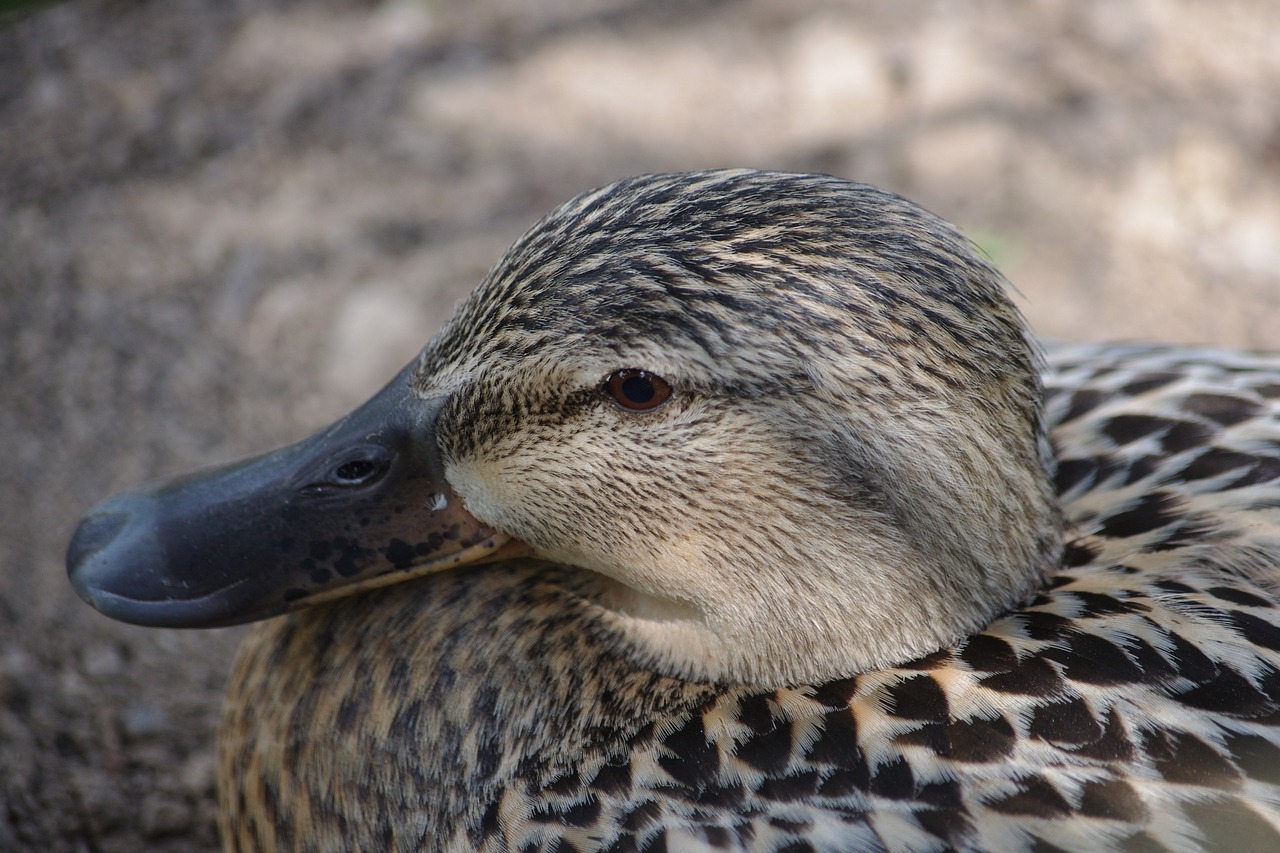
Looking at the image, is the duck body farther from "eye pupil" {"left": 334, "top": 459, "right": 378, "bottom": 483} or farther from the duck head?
"eye pupil" {"left": 334, "top": 459, "right": 378, "bottom": 483}

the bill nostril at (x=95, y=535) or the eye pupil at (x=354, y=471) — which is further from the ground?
the eye pupil at (x=354, y=471)

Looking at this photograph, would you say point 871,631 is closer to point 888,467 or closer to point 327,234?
point 888,467

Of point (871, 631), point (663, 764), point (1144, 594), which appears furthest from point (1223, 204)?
point (663, 764)

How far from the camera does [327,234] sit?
333cm

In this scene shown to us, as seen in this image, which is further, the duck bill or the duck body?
the duck bill

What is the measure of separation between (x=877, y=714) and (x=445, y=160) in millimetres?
2408

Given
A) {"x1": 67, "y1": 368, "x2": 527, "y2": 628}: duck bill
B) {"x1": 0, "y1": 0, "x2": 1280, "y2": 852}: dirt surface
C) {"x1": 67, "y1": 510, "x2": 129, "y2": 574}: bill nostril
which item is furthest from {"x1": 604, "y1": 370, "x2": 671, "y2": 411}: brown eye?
{"x1": 0, "y1": 0, "x2": 1280, "y2": 852}: dirt surface

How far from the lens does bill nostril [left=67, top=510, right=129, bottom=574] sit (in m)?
1.71

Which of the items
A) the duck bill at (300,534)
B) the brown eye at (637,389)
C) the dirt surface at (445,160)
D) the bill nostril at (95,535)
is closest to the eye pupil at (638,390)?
the brown eye at (637,389)

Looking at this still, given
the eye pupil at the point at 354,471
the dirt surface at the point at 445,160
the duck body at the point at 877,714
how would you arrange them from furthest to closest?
1. the dirt surface at the point at 445,160
2. the eye pupil at the point at 354,471
3. the duck body at the point at 877,714

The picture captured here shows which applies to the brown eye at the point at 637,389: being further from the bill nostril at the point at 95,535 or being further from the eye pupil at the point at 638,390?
the bill nostril at the point at 95,535

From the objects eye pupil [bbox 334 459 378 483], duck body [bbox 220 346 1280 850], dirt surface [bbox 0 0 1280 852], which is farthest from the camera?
dirt surface [bbox 0 0 1280 852]

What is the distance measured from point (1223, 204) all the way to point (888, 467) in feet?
7.47

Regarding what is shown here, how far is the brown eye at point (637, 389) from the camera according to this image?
147 centimetres
